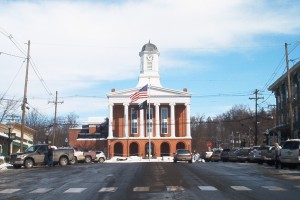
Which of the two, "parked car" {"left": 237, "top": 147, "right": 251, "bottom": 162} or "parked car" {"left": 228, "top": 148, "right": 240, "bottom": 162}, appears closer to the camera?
"parked car" {"left": 237, "top": 147, "right": 251, "bottom": 162}

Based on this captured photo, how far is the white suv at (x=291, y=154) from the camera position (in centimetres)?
2891

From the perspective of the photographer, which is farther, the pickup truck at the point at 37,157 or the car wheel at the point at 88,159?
the car wheel at the point at 88,159

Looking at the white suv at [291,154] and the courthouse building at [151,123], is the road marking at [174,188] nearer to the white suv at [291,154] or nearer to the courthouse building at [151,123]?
the white suv at [291,154]

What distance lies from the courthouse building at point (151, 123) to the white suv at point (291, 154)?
61.7m

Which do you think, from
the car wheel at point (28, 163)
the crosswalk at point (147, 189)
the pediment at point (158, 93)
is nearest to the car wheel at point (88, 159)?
the car wheel at point (28, 163)

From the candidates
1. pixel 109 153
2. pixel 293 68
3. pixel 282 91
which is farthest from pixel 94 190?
pixel 109 153

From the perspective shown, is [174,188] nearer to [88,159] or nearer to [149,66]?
[88,159]

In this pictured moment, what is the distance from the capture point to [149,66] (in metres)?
99.9

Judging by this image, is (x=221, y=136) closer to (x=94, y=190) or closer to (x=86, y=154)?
(x=86, y=154)

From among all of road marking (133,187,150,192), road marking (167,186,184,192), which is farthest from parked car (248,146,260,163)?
road marking (133,187,150,192)

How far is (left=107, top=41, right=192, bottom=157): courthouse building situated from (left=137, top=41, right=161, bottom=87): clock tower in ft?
10.4

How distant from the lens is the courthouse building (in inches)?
3676

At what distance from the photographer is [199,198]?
527 inches

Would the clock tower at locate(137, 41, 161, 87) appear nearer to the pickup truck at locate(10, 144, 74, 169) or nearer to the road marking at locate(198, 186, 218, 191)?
the pickup truck at locate(10, 144, 74, 169)
